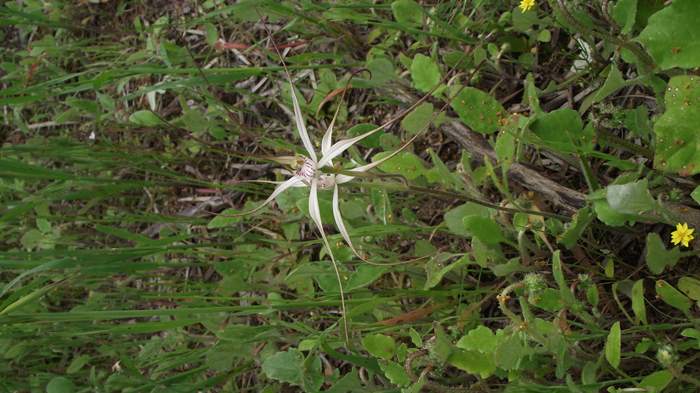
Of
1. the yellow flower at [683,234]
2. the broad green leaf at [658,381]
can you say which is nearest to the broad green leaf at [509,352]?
the broad green leaf at [658,381]

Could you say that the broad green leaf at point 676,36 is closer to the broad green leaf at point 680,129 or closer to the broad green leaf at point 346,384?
the broad green leaf at point 680,129

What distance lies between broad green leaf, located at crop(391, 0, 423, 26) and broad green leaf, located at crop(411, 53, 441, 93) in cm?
17

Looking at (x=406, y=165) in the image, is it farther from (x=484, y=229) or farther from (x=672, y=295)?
(x=672, y=295)

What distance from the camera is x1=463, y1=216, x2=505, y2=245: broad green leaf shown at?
1143 mm

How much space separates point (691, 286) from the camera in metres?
1.05

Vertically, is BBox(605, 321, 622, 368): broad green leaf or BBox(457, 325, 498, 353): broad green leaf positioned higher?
BBox(605, 321, 622, 368): broad green leaf

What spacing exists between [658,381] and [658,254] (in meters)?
0.19

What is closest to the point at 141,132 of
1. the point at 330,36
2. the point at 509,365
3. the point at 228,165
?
the point at 228,165

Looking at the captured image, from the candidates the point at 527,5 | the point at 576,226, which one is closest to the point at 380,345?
the point at 576,226

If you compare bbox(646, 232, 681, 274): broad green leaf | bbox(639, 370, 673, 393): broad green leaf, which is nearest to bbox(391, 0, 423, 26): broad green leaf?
bbox(646, 232, 681, 274): broad green leaf

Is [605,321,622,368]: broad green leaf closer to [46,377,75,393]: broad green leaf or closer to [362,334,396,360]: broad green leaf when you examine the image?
[362,334,396,360]: broad green leaf

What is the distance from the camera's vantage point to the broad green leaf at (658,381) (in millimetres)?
972

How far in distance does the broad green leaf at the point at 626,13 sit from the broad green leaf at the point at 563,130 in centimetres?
14

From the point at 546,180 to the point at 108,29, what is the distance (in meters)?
1.76
